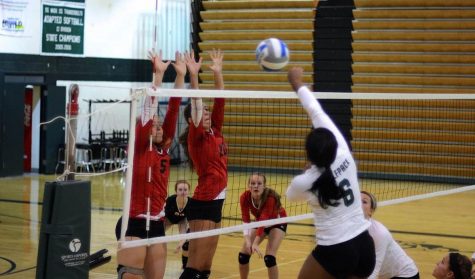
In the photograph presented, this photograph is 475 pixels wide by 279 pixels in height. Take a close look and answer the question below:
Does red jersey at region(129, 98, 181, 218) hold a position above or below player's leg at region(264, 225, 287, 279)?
above

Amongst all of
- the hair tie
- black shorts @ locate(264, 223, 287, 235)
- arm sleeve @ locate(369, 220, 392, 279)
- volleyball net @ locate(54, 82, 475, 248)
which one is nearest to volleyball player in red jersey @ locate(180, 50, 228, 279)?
arm sleeve @ locate(369, 220, 392, 279)

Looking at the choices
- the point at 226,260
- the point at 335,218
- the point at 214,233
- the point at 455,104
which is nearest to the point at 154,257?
the point at 214,233

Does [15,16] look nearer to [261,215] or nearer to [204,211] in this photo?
[261,215]

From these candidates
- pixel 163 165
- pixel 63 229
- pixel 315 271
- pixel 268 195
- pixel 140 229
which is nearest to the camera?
pixel 315 271

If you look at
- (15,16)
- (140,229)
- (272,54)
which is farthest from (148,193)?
(15,16)

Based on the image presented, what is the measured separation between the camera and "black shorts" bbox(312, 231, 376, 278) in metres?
5.64

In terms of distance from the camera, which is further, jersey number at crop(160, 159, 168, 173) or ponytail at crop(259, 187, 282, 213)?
ponytail at crop(259, 187, 282, 213)

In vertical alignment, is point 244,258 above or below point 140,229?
below

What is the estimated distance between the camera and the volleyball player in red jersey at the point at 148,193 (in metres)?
7.09

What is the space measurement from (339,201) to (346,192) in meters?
0.07

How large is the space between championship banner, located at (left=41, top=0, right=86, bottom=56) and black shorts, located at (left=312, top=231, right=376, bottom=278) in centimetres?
1711

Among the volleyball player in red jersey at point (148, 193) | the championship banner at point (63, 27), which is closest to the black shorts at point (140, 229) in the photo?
the volleyball player in red jersey at point (148, 193)

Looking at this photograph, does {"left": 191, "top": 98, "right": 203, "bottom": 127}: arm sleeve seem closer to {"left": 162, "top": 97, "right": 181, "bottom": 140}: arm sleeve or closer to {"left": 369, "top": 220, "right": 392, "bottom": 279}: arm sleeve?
{"left": 162, "top": 97, "right": 181, "bottom": 140}: arm sleeve

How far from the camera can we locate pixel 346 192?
561cm
